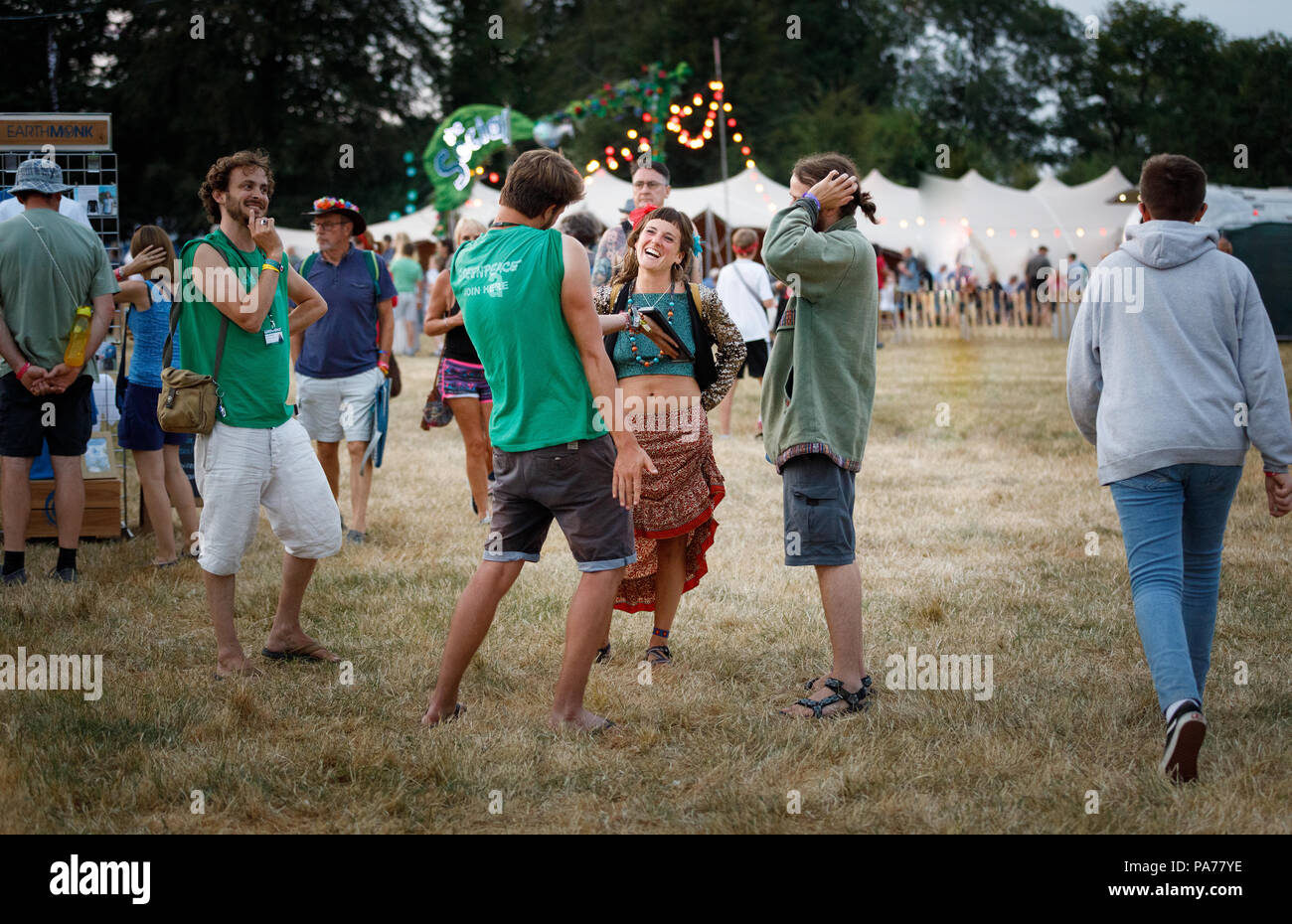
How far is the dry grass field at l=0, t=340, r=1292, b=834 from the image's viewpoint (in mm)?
3395

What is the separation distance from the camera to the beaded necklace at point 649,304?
471cm

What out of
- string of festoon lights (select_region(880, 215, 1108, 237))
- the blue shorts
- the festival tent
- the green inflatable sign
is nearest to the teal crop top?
the blue shorts

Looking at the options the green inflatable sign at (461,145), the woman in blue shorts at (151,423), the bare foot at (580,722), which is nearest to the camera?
the bare foot at (580,722)

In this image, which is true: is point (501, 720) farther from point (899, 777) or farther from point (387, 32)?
point (387, 32)

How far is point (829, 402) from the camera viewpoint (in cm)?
421

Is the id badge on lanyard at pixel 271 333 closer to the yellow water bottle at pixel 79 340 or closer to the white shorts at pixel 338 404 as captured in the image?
the yellow water bottle at pixel 79 340

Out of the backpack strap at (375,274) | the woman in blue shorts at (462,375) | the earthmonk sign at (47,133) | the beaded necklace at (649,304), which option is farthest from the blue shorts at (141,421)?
the beaded necklace at (649,304)

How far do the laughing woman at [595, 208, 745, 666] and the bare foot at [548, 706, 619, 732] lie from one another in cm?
81

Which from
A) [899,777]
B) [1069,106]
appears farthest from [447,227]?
[1069,106]

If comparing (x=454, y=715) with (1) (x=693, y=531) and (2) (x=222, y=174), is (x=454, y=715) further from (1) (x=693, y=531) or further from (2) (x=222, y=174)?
(2) (x=222, y=174)

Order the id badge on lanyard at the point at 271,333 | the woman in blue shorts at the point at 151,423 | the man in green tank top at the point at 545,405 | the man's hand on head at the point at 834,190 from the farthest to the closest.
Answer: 1. the woman in blue shorts at the point at 151,423
2. the id badge on lanyard at the point at 271,333
3. the man's hand on head at the point at 834,190
4. the man in green tank top at the point at 545,405

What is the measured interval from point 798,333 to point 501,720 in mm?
1727

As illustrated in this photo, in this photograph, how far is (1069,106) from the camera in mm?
55188

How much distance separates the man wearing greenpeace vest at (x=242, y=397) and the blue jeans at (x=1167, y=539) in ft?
9.33
